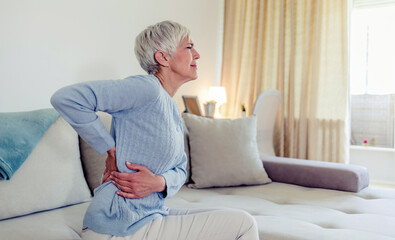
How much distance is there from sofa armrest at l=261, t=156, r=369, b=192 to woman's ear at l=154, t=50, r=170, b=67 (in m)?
1.51

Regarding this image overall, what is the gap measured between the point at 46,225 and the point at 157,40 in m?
0.88

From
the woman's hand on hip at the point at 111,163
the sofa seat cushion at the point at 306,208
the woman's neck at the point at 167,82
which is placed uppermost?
the woman's neck at the point at 167,82

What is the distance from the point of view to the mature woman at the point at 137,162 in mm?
1062

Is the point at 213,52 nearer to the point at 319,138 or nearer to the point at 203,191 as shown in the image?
the point at 319,138

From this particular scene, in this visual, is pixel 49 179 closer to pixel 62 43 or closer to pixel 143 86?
pixel 143 86

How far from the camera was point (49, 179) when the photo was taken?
178 cm

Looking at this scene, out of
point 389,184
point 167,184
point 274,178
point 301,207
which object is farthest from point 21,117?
point 389,184

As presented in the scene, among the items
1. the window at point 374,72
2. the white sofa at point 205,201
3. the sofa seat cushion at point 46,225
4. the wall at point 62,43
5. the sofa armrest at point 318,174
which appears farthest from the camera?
the window at point 374,72

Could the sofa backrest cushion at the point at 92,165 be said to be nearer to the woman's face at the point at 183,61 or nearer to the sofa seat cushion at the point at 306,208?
the sofa seat cushion at the point at 306,208

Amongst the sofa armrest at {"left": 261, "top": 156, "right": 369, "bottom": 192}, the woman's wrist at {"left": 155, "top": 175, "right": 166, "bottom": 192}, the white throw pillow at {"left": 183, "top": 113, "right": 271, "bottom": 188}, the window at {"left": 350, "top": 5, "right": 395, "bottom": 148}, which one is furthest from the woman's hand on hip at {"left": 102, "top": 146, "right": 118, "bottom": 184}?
the window at {"left": 350, "top": 5, "right": 395, "bottom": 148}

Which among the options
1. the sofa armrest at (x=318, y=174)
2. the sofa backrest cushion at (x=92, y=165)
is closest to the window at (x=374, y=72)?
the sofa armrest at (x=318, y=174)

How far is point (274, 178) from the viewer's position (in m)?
2.64

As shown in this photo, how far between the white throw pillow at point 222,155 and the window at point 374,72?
8.27 ft

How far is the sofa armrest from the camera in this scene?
2365mm
